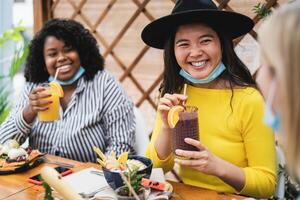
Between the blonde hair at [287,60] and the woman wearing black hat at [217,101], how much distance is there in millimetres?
537

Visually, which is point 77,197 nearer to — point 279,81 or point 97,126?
point 279,81

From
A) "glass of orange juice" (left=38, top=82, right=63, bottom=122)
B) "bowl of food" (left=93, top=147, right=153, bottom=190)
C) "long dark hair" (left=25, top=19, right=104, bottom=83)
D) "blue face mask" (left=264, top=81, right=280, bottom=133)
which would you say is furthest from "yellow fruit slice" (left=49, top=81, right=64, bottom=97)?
"blue face mask" (left=264, top=81, right=280, bottom=133)

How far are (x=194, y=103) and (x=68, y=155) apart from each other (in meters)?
0.58

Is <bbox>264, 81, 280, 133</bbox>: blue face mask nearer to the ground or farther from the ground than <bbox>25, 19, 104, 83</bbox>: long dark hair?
nearer to the ground

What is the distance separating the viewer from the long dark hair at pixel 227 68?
124 cm

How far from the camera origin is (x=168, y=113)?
3.50ft

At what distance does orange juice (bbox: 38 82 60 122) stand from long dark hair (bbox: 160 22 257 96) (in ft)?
1.28

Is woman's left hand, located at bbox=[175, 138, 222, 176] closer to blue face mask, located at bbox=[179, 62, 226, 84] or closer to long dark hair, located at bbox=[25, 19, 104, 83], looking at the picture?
blue face mask, located at bbox=[179, 62, 226, 84]

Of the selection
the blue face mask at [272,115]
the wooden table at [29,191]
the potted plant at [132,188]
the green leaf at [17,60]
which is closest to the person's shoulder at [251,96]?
the wooden table at [29,191]

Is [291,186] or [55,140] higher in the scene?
[55,140]

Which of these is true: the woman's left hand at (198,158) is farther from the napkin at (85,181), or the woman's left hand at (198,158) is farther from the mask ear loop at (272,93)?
the mask ear loop at (272,93)

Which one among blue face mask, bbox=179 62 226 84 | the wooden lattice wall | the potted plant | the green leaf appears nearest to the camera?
the potted plant

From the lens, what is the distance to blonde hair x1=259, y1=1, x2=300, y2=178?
512 millimetres

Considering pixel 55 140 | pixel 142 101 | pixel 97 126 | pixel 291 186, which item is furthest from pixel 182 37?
pixel 142 101
